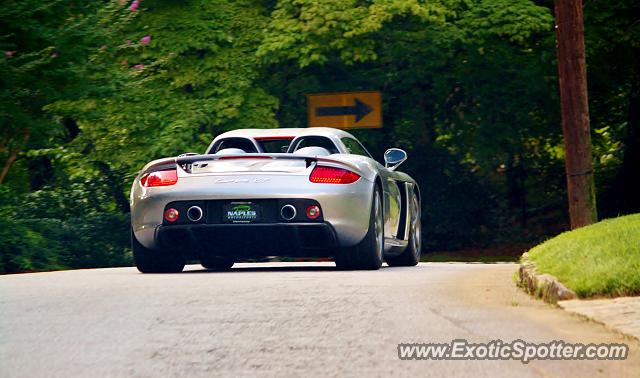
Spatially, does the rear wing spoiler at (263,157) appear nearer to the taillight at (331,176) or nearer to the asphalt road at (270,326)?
the taillight at (331,176)

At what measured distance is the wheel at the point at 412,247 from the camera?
671 inches

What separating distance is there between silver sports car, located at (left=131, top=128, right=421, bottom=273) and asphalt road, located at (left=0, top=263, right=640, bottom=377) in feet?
2.55

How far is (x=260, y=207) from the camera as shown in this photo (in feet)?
45.1

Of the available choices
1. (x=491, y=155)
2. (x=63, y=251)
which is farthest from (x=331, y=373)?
(x=491, y=155)

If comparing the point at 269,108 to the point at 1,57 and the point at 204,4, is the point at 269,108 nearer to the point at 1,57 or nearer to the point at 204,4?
the point at 204,4

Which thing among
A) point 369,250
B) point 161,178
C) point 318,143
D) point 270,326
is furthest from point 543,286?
point 318,143

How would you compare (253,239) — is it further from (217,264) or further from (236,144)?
(217,264)

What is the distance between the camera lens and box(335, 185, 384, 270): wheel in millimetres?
14047

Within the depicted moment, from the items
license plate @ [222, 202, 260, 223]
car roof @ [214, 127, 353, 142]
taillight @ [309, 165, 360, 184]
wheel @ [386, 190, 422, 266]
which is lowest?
wheel @ [386, 190, 422, 266]

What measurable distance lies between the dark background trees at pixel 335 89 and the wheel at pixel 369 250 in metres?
11.1

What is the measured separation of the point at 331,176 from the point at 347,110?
16321 mm

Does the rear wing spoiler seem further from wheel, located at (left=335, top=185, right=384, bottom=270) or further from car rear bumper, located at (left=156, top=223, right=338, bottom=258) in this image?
car rear bumper, located at (left=156, top=223, right=338, bottom=258)

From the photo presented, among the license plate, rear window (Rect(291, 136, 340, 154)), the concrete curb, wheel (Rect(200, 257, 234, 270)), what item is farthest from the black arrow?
the concrete curb

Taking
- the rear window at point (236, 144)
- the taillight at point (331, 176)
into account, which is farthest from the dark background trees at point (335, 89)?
the taillight at point (331, 176)
